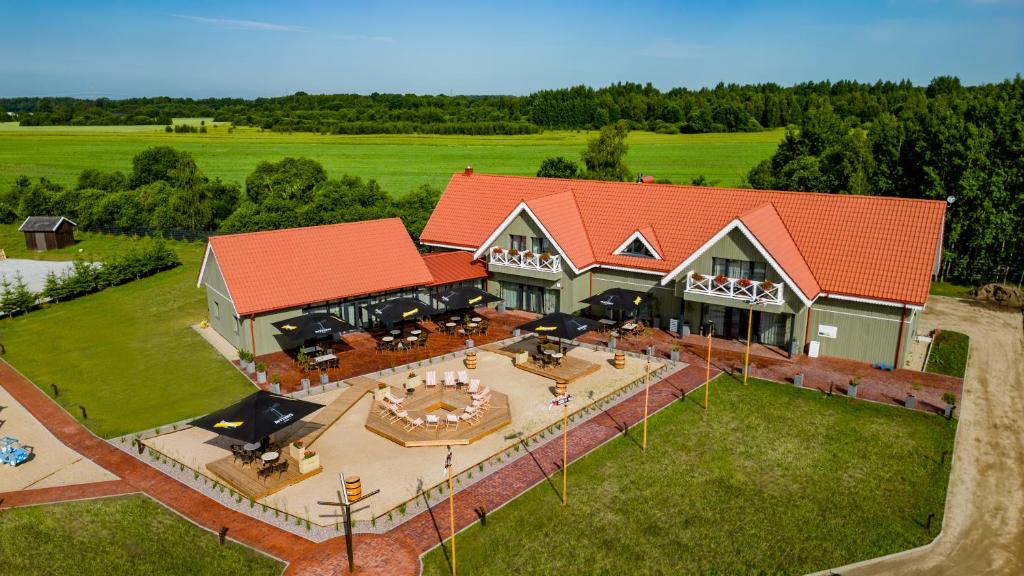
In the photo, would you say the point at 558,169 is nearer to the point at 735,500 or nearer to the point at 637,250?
the point at 637,250

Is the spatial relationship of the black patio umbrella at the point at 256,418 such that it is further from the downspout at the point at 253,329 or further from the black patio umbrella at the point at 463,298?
the black patio umbrella at the point at 463,298

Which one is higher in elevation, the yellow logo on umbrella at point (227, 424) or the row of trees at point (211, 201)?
the row of trees at point (211, 201)

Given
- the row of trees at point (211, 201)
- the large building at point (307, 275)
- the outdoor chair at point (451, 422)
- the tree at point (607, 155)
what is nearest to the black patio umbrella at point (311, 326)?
the large building at point (307, 275)

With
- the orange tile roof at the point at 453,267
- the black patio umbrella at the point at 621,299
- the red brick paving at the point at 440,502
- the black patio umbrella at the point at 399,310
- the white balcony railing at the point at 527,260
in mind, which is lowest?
the red brick paving at the point at 440,502

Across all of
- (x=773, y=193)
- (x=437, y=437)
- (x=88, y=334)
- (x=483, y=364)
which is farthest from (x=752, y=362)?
(x=88, y=334)

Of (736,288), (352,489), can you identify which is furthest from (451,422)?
(736,288)

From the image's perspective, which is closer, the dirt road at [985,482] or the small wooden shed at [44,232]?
the dirt road at [985,482]

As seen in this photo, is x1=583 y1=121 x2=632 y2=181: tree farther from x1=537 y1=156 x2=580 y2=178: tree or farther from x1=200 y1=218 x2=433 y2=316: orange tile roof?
x1=200 y1=218 x2=433 y2=316: orange tile roof

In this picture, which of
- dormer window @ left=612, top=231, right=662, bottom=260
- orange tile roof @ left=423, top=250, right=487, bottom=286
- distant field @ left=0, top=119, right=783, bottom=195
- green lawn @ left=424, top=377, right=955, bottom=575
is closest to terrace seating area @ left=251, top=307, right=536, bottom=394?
orange tile roof @ left=423, top=250, right=487, bottom=286
